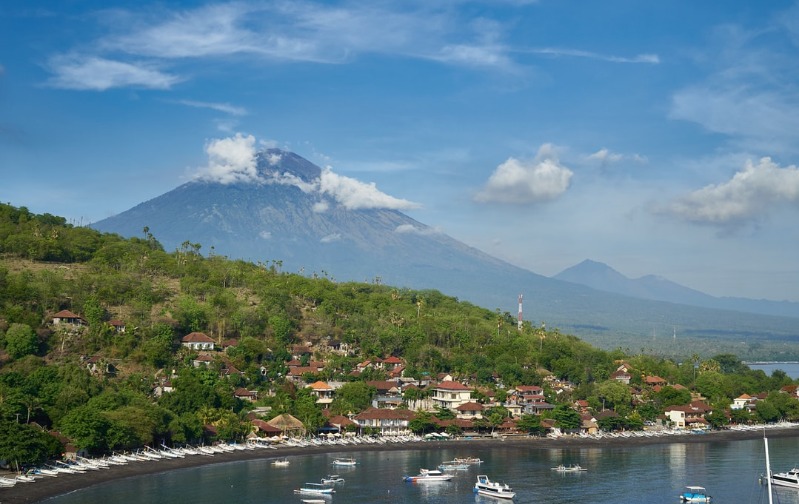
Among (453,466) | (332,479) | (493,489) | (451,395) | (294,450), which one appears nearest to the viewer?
(493,489)

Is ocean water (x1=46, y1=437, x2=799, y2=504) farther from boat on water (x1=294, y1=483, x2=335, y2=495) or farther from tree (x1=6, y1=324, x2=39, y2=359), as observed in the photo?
tree (x1=6, y1=324, x2=39, y2=359)

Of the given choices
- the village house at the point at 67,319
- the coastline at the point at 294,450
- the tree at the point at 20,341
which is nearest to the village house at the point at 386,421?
the coastline at the point at 294,450

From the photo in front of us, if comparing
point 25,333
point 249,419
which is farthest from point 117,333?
point 249,419

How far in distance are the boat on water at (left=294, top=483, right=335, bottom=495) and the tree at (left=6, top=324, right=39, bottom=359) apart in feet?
91.4

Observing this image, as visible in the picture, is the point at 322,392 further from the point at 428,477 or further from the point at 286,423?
the point at 428,477

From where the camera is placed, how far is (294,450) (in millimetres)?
57906

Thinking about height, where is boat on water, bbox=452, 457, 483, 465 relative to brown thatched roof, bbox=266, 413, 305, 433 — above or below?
below

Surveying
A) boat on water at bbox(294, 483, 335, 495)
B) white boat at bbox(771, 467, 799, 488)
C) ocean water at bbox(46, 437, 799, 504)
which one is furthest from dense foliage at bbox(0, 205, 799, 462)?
white boat at bbox(771, 467, 799, 488)

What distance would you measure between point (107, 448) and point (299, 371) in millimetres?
23154

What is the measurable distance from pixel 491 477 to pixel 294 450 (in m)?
15.0

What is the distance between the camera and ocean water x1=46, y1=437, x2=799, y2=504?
143 ft

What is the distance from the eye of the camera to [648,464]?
55750 millimetres

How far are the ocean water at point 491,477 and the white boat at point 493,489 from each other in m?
0.51

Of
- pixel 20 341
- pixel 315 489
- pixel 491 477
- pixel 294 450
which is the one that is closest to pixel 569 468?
pixel 491 477
